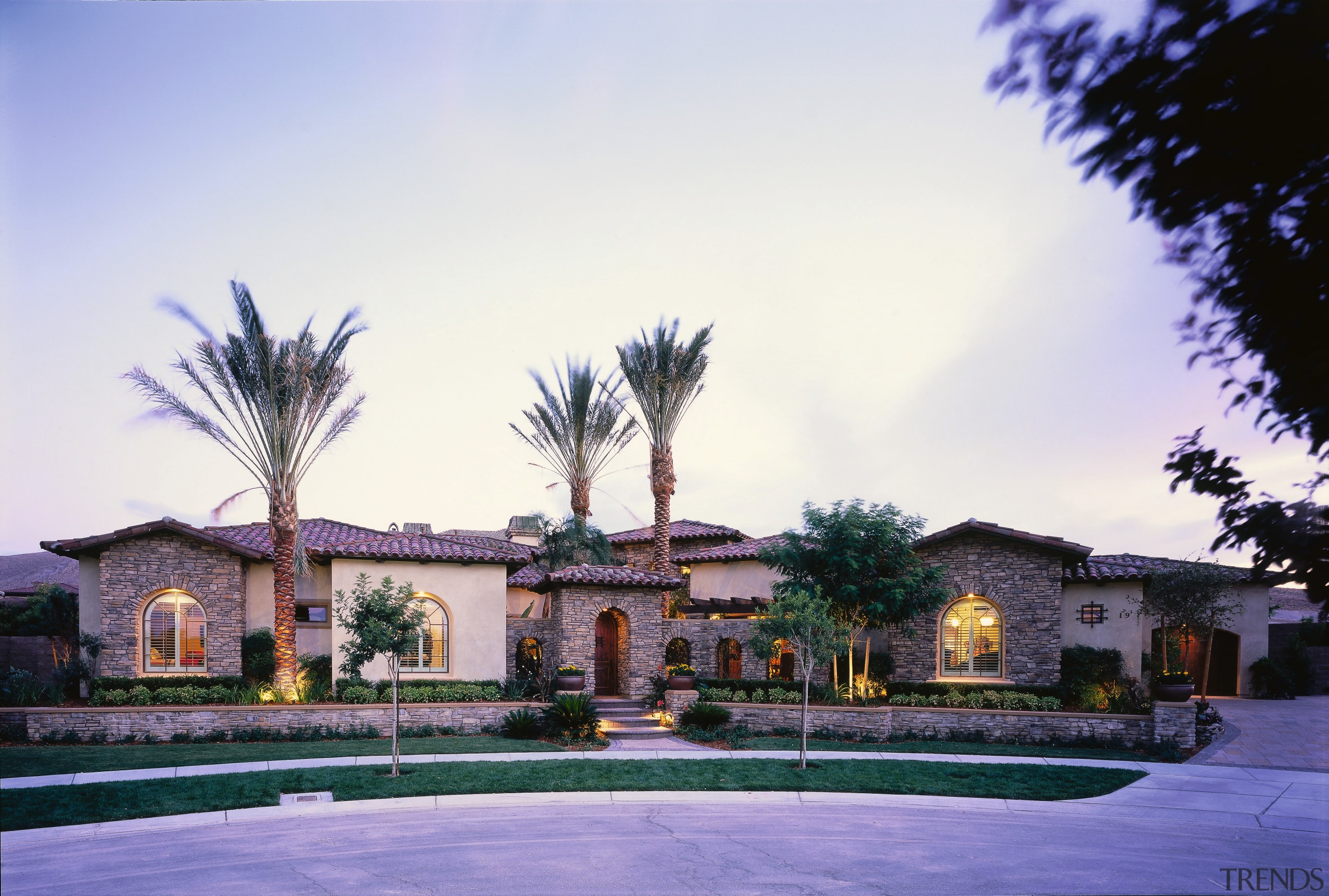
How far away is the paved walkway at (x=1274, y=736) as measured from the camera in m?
14.9

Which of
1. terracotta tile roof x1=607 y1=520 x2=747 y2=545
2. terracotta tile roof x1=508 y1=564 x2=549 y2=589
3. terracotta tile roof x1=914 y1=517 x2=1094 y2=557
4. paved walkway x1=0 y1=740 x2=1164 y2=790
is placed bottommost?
paved walkway x1=0 y1=740 x2=1164 y2=790

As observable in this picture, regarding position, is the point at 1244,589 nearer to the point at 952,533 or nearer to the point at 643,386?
the point at 952,533

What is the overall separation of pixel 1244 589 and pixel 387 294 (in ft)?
89.1

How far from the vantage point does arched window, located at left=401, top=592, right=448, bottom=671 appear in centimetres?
2116

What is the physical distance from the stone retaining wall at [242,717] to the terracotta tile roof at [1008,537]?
34.8 feet

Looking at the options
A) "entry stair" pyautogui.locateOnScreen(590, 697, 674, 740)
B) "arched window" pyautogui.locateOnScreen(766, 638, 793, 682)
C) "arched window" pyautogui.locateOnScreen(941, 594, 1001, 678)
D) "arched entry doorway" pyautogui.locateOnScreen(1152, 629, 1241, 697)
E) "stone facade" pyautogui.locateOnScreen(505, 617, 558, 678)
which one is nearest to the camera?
"entry stair" pyautogui.locateOnScreen(590, 697, 674, 740)

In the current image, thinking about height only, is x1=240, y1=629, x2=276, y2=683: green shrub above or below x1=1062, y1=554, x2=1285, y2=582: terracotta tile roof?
below

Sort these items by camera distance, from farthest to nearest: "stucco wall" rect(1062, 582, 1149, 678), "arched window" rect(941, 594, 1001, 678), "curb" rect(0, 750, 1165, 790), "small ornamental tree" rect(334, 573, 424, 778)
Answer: "stucco wall" rect(1062, 582, 1149, 678)
"arched window" rect(941, 594, 1001, 678)
"small ornamental tree" rect(334, 573, 424, 778)
"curb" rect(0, 750, 1165, 790)

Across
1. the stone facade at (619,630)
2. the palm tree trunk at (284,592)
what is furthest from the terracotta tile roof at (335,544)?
the stone facade at (619,630)

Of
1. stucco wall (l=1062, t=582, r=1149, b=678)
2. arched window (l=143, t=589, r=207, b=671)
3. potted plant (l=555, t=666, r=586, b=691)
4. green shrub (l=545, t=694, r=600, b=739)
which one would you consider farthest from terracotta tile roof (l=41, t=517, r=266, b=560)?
stucco wall (l=1062, t=582, r=1149, b=678)

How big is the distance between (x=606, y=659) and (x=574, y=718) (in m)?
5.89

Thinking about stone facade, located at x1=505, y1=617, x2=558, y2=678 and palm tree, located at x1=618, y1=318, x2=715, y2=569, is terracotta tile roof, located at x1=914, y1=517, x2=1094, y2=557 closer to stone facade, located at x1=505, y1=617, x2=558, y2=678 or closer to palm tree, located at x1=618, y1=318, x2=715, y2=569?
palm tree, located at x1=618, y1=318, x2=715, y2=569

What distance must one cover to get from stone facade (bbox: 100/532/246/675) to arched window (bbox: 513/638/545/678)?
7455mm

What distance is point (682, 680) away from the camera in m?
19.9
